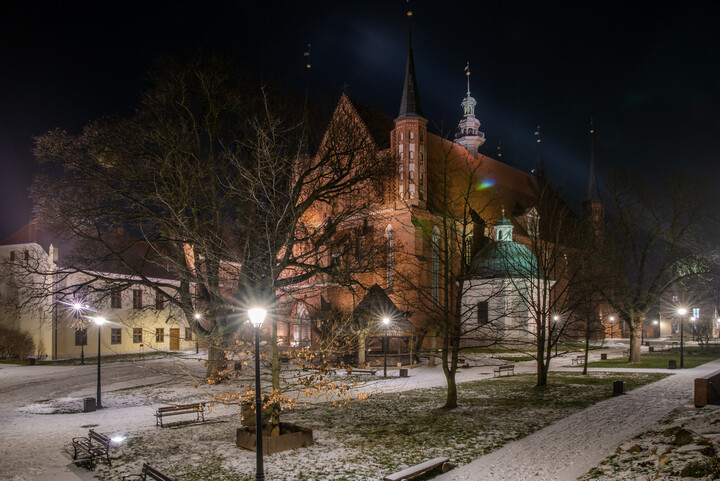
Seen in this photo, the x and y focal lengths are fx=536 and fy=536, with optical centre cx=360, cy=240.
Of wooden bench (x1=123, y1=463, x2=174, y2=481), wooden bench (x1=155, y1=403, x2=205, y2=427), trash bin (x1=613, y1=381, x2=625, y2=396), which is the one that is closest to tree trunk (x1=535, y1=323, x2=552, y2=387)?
trash bin (x1=613, y1=381, x2=625, y2=396)

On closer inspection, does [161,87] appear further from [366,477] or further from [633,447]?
[633,447]

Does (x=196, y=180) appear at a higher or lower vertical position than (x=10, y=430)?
higher

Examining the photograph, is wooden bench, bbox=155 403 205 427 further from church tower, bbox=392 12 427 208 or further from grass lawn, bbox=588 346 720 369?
grass lawn, bbox=588 346 720 369

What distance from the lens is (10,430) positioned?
14836 millimetres

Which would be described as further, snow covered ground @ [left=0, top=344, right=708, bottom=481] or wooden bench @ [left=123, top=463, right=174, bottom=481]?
snow covered ground @ [left=0, top=344, right=708, bottom=481]

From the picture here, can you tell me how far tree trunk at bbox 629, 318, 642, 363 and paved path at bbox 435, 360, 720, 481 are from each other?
1476 cm

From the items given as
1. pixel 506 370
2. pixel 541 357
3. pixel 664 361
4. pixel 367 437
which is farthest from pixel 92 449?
pixel 664 361

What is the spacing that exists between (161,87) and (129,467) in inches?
574

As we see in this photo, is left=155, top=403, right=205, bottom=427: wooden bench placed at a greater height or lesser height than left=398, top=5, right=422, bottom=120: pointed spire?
lesser

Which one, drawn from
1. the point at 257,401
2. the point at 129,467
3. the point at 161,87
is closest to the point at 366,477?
the point at 257,401

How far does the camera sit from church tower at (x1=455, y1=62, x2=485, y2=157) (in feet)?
176

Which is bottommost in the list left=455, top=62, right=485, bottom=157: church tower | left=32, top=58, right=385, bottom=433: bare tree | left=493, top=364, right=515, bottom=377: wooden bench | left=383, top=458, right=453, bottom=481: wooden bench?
left=493, top=364, right=515, bottom=377: wooden bench

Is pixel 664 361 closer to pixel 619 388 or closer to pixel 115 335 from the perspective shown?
pixel 619 388

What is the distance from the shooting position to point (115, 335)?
134ft
